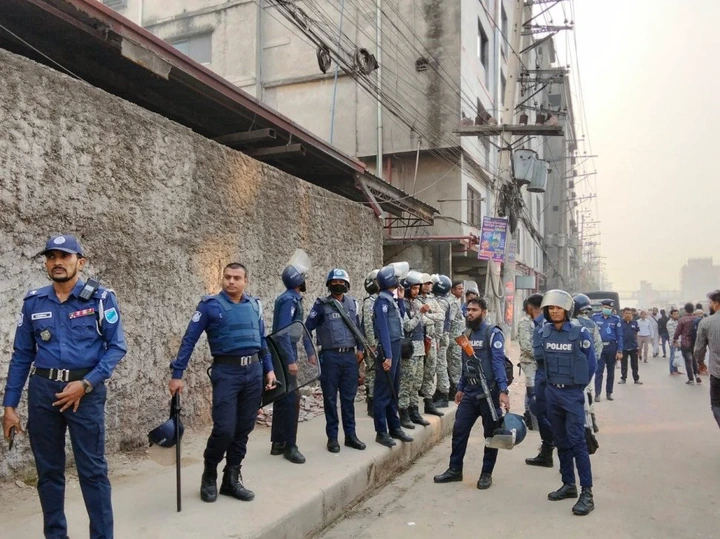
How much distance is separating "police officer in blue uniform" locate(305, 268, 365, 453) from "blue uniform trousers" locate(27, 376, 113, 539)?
9.19ft

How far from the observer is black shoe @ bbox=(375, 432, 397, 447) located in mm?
6175

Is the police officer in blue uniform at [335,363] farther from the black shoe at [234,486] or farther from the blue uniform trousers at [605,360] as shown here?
the blue uniform trousers at [605,360]

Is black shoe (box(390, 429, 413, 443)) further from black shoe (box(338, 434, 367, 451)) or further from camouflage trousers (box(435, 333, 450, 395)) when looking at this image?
camouflage trousers (box(435, 333, 450, 395))

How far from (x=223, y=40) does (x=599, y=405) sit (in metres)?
17.6

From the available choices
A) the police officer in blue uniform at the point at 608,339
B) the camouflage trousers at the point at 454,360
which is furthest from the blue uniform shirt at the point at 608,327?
the camouflage trousers at the point at 454,360

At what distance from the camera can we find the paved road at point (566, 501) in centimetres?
447

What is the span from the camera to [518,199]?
1509 centimetres

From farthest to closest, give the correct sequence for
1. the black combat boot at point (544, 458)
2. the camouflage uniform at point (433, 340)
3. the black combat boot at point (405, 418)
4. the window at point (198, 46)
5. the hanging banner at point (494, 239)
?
the window at point (198, 46)
the hanging banner at point (494, 239)
the camouflage uniform at point (433, 340)
the black combat boot at point (405, 418)
the black combat boot at point (544, 458)

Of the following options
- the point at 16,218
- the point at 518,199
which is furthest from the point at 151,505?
the point at 518,199

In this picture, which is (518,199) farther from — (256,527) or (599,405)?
(256,527)

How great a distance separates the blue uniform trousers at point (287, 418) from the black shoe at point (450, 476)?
1506 millimetres

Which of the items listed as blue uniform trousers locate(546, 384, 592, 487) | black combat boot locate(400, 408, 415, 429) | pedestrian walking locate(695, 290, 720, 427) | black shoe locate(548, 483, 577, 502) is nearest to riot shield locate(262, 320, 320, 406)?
black combat boot locate(400, 408, 415, 429)

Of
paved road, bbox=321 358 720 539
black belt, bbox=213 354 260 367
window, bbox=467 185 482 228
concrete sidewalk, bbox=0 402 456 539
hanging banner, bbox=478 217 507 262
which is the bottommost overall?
paved road, bbox=321 358 720 539

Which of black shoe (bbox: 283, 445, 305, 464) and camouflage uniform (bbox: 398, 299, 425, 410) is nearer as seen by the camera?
black shoe (bbox: 283, 445, 305, 464)
